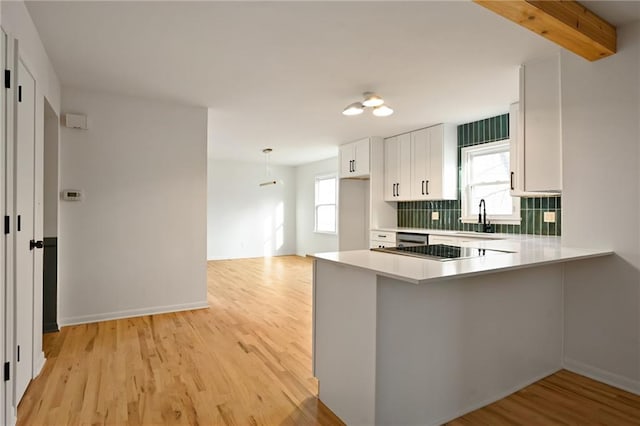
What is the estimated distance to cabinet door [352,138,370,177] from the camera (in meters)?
5.89

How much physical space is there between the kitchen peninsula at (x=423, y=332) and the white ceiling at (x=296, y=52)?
1.50 meters

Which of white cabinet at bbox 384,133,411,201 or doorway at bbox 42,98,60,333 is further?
white cabinet at bbox 384,133,411,201

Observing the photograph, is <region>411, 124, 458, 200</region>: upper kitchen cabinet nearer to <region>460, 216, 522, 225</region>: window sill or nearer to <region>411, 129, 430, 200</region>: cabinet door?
<region>411, 129, 430, 200</region>: cabinet door

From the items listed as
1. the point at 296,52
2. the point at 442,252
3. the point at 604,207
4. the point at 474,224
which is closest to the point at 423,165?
the point at 474,224

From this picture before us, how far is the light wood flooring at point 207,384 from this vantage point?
2.01 metres

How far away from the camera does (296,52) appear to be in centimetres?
278

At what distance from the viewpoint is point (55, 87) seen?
3268 mm

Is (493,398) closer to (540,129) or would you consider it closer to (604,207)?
(604,207)

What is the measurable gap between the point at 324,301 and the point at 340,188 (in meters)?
4.58

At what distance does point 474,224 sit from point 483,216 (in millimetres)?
262

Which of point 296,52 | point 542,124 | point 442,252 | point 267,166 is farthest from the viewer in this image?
point 267,166

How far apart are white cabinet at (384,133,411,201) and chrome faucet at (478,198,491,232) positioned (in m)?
1.09

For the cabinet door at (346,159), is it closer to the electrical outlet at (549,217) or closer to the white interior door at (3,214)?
the electrical outlet at (549,217)

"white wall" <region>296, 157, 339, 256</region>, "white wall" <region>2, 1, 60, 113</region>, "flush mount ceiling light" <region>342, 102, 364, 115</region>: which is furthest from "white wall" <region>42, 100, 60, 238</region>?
"white wall" <region>296, 157, 339, 256</region>
